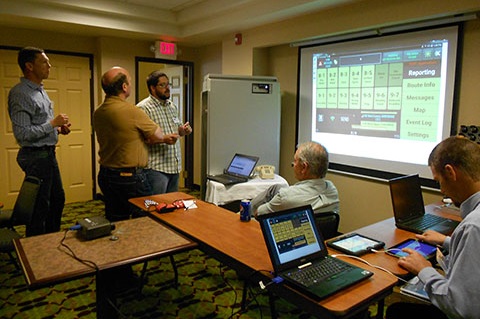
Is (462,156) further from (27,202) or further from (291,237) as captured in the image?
(27,202)

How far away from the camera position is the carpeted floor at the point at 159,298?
256 cm

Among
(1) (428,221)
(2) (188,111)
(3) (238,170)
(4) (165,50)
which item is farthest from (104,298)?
(2) (188,111)

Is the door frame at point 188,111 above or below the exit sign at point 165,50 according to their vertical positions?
below

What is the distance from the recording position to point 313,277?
1435 mm

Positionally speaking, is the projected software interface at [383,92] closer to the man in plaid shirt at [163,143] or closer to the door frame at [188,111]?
the man in plaid shirt at [163,143]

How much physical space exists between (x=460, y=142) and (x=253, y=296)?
70.0 inches

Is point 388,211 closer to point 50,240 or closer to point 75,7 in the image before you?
point 50,240

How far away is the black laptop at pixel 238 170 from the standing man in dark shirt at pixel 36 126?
4.61 ft

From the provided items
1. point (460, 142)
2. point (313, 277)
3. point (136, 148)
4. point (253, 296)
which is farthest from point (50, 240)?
point (460, 142)

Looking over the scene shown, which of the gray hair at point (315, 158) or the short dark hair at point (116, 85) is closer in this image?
the gray hair at point (315, 158)

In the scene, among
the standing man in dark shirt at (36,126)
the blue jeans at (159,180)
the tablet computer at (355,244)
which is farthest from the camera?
the blue jeans at (159,180)

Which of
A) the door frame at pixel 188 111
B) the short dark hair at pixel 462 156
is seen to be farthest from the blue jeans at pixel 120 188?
the door frame at pixel 188 111

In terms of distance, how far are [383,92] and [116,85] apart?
2.37m

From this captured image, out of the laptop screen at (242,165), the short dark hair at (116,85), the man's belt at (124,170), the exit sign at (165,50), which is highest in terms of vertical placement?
the exit sign at (165,50)
